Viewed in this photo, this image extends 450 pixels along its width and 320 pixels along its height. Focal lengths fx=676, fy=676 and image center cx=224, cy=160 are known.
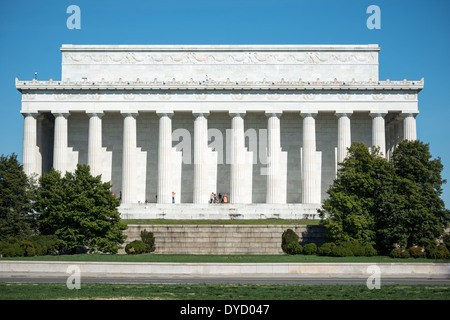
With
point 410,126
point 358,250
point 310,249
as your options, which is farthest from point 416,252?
point 410,126

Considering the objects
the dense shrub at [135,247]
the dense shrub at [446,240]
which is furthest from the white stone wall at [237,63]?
the dense shrub at [446,240]

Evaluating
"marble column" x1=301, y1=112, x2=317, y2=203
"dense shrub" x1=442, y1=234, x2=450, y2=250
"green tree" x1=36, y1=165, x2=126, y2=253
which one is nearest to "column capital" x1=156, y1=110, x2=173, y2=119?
"marble column" x1=301, y1=112, x2=317, y2=203

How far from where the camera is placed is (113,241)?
2431 inches

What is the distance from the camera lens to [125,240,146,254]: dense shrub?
61469 mm

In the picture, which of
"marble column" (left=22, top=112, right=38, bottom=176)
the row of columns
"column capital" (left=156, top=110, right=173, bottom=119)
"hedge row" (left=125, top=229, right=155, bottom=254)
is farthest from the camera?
"column capital" (left=156, top=110, right=173, bottom=119)

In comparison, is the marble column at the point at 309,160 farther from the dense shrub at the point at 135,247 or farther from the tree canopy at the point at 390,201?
the dense shrub at the point at 135,247

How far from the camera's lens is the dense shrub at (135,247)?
202 ft

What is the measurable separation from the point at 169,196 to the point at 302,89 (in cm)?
2349

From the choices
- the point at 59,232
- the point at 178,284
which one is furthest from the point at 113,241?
the point at 178,284

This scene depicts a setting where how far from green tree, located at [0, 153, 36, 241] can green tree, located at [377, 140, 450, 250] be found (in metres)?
32.2

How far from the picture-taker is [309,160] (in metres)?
92.4

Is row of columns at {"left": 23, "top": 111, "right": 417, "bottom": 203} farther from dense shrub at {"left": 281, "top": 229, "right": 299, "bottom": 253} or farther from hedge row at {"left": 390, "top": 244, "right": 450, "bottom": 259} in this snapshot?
hedge row at {"left": 390, "top": 244, "right": 450, "bottom": 259}

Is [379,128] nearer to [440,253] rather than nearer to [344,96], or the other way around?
[344,96]

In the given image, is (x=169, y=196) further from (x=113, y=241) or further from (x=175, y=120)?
(x=113, y=241)
